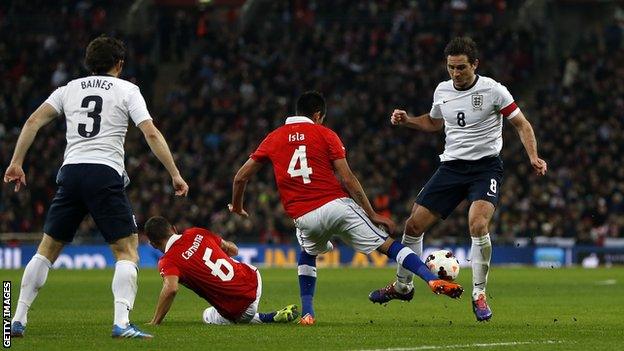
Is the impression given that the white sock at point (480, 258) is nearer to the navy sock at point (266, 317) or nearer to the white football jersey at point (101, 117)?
the navy sock at point (266, 317)

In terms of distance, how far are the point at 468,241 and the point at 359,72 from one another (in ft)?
23.1

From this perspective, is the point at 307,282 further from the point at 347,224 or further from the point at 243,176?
the point at 243,176

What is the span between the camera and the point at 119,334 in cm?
1020

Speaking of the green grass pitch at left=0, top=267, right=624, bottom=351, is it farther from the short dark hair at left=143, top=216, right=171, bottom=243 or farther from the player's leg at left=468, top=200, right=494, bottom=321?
the short dark hair at left=143, top=216, right=171, bottom=243

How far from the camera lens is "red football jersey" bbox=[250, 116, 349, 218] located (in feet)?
38.9

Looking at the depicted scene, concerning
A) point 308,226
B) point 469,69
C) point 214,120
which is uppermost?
point 469,69

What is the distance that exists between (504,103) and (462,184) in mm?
874

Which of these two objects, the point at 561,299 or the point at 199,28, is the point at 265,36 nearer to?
the point at 199,28

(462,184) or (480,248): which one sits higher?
(462,184)

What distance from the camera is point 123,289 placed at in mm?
10133

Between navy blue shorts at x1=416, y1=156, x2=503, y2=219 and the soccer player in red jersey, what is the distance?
118cm

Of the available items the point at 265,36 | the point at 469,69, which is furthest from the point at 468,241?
the point at 469,69

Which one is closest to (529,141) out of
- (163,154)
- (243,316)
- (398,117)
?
(398,117)

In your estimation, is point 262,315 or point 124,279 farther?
point 262,315
